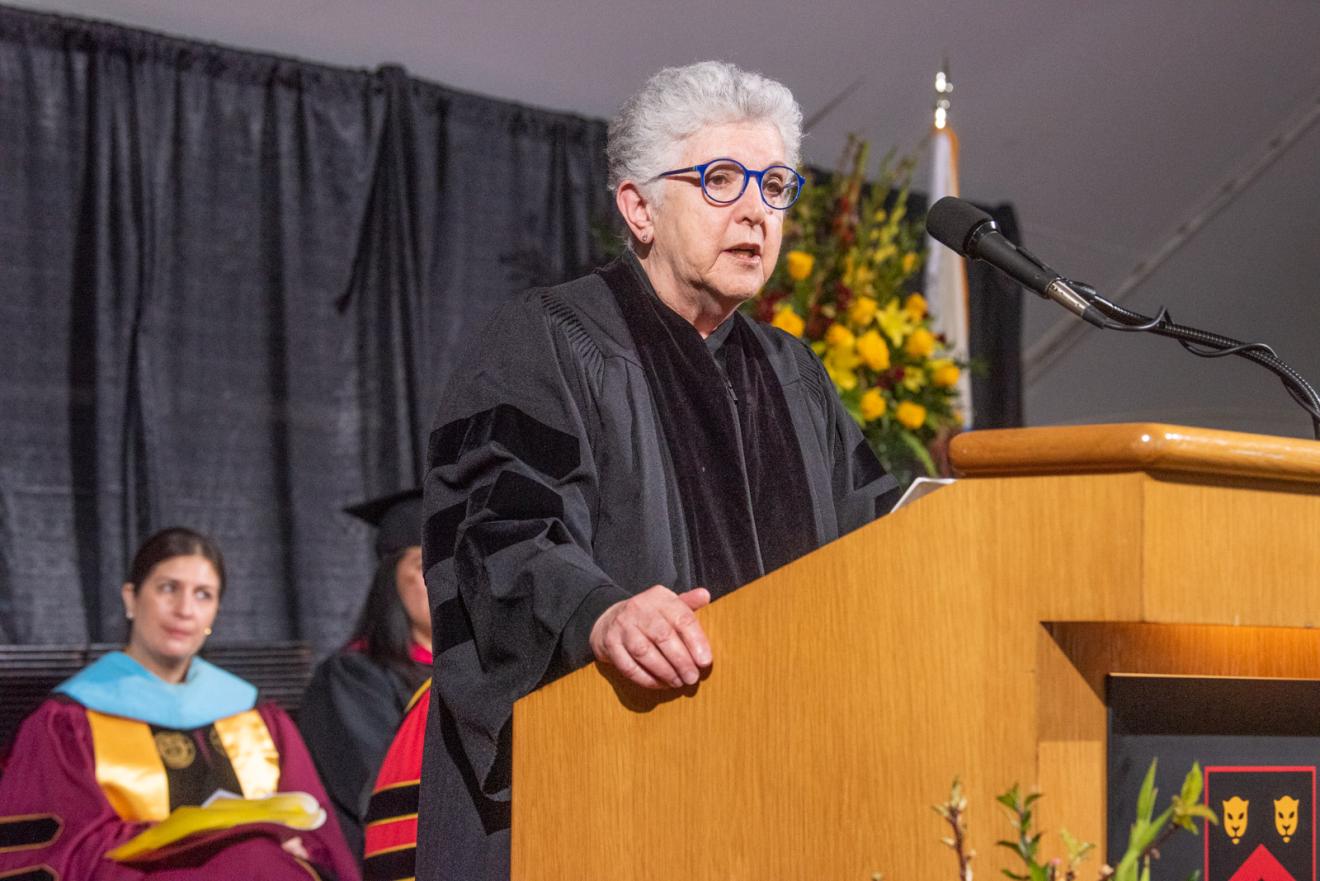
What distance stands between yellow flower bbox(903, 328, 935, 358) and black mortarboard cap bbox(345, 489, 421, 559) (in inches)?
54.3

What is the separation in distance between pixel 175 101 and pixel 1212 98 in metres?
3.59

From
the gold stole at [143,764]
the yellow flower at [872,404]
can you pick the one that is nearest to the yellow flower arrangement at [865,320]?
the yellow flower at [872,404]

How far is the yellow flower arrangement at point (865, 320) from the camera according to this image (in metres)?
3.98

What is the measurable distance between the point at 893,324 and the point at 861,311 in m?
0.11

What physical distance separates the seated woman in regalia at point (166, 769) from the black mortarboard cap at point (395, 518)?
458mm

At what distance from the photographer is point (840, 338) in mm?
3951

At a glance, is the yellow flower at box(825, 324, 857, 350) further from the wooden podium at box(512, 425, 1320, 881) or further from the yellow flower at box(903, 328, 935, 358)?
the wooden podium at box(512, 425, 1320, 881)

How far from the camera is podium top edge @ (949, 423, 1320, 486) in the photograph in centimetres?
103

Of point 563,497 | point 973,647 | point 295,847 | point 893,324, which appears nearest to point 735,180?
point 563,497

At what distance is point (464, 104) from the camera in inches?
195

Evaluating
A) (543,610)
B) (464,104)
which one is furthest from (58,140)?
(543,610)

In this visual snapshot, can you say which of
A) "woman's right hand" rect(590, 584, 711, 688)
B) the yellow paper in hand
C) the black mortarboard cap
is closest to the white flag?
the black mortarboard cap

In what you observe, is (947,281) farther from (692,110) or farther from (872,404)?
(692,110)

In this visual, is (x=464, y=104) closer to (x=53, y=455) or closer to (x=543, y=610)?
A: (x=53, y=455)
